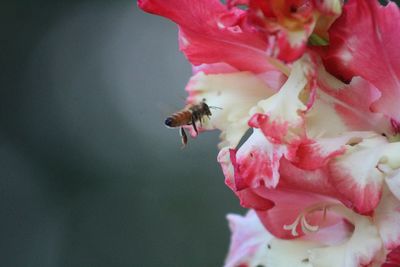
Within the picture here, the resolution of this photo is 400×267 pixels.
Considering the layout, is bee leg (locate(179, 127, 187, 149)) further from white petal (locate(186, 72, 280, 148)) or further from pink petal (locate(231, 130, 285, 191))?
pink petal (locate(231, 130, 285, 191))

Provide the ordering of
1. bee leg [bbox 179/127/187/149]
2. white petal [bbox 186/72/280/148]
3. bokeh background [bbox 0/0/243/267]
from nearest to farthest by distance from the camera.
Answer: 1. white petal [bbox 186/72/280/148]
2. bee leg [bbox 179/127/187/149]
3. bokeh background [bbox 0/0/243/267]

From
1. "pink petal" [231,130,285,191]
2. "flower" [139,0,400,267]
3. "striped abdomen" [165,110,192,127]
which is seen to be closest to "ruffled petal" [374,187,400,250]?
"flower" [139,0,400,267]

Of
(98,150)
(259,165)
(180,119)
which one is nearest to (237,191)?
(259,165)

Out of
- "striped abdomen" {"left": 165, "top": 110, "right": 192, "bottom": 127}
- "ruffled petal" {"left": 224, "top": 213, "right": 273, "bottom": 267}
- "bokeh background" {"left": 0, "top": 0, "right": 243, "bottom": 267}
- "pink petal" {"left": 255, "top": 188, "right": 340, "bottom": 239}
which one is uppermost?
"striped abdomen" {"left": 165, "top": 110, "right": 192, "bottom": 127}

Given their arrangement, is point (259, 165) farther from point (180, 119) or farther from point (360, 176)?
point (180, 119)

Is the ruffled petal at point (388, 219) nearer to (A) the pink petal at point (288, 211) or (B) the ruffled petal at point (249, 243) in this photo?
(A) the pink petal at point (288, 211)

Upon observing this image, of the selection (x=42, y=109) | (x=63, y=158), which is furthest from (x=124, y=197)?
(x=42, y=109)

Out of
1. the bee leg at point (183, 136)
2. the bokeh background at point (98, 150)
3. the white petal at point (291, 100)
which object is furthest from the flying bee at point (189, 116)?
the bokeh background at point (98, 150)
